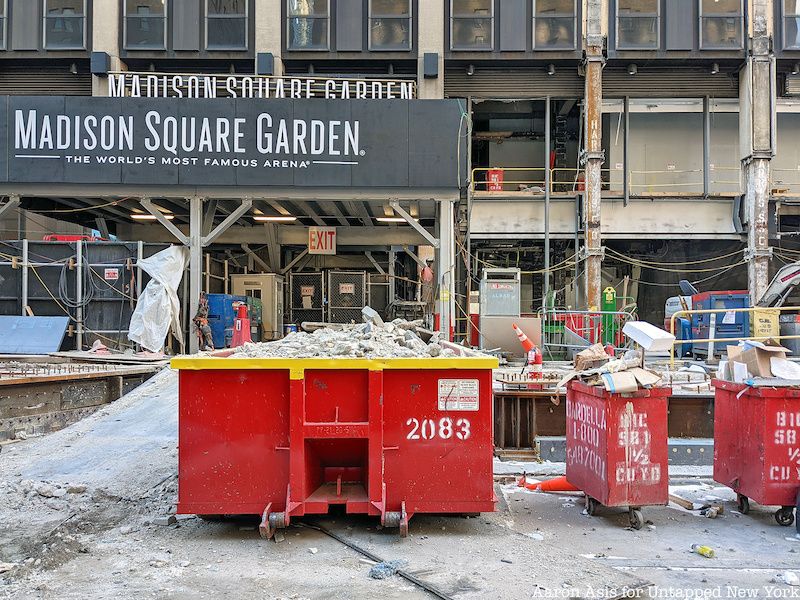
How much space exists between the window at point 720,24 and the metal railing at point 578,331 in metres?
11.2

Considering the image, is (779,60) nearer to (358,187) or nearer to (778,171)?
(778,171)

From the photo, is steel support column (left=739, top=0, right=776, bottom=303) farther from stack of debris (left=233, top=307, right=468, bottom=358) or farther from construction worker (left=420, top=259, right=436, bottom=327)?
stack of debris (left=233, top=307, right=468, bottom=358)

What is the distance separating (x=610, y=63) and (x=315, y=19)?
10.4 m

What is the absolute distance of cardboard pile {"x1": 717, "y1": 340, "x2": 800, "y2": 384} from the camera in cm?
544

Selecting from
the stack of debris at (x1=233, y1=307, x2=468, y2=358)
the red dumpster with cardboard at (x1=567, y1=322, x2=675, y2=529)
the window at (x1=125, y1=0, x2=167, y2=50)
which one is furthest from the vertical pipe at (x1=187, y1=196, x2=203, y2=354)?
the red dumpster with cardboard at (x1=567, y1=322, x2=675, y2=529)

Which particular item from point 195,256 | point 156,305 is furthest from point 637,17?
point 156,305

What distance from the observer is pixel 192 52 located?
20969 millimetres

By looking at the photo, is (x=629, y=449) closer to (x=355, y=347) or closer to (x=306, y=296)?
(x=355, y=347)

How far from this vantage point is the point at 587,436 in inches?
221

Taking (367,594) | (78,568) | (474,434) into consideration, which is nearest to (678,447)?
(474,434)

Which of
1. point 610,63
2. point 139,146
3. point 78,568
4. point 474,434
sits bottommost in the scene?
point 78,568

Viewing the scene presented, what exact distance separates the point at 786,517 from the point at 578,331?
10604 millimetres

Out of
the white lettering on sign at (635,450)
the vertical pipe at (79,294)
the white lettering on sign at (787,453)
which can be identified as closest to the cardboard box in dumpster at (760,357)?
the white lettering on sign at (787,453)

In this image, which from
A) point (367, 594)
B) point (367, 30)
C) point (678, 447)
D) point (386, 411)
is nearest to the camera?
point (367, 594)
